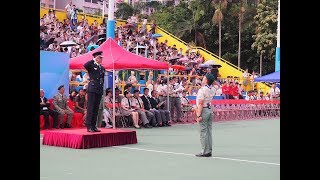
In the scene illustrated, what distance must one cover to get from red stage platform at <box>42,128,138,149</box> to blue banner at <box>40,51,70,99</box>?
505 centimetres

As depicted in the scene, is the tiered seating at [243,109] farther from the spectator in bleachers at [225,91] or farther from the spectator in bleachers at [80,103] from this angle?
the spectator in bleachers at [80,103]

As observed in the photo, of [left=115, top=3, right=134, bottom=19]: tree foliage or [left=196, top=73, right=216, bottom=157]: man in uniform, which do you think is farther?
[left=115, top=3, right=134, bottom=19]: tree foliage

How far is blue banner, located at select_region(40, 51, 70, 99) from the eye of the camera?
16781mm

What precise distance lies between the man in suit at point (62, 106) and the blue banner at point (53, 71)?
70cm

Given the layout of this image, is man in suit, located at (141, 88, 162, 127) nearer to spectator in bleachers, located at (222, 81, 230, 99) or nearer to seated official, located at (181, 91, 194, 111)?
seated official, located at (181, 91, 194, 111)

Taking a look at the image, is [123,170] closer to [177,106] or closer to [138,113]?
[138,113]

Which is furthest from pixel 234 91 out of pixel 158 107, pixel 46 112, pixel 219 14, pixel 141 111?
pixel 219 14

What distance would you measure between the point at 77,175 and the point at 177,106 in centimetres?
1239

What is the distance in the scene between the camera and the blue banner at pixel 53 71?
1678cm

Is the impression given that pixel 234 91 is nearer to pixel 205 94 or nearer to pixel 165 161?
pixel 205 94

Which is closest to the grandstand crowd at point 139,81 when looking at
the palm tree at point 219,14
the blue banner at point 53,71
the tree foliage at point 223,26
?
the blue banner at point 53,71

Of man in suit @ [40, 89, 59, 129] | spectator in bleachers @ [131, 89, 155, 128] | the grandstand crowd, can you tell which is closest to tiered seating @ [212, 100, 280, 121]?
the grandstand crowd

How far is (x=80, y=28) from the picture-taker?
90.9 ft
